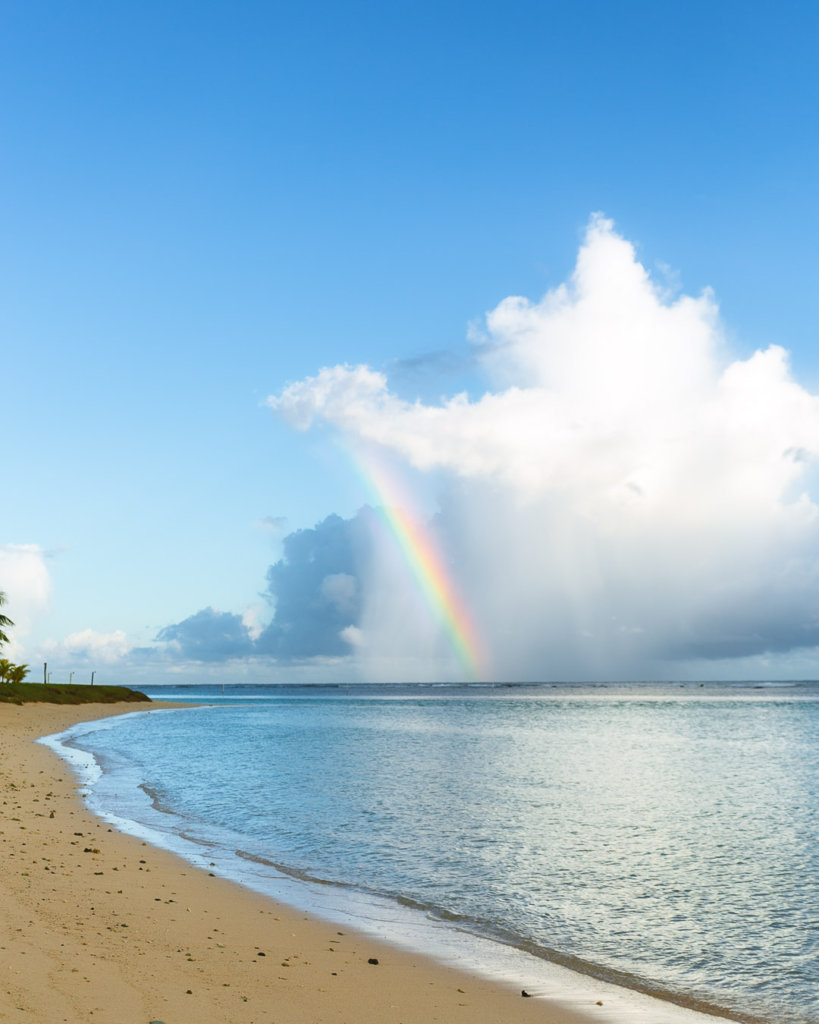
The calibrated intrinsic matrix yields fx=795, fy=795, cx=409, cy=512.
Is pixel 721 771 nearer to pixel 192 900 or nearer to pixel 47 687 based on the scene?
pixel 192 900

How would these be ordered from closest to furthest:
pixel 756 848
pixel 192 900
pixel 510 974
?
pixel 510 974
pixel 192 900
pixel 756 848

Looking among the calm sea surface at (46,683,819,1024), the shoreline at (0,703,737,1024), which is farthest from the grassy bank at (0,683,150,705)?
the shoreline at (0,703,737,1024)

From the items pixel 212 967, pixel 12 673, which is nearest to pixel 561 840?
pixel 212 967

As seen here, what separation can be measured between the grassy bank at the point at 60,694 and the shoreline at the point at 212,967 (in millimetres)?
101831

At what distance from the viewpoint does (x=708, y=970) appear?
13.7m

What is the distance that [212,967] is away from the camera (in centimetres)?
1178

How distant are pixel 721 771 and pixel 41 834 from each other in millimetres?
40977

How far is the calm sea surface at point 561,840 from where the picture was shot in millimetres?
14742

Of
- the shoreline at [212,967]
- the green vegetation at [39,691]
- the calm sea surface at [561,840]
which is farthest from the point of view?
the green vegetation at [39,691]

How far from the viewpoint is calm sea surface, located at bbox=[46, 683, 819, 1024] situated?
14742 millimetres

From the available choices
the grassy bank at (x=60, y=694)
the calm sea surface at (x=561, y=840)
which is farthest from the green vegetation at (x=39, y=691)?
the calm sea surface at (x=561, y=840)

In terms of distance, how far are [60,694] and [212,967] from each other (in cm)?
13666

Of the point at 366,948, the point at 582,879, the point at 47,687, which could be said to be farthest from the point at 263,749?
the point at 47,687

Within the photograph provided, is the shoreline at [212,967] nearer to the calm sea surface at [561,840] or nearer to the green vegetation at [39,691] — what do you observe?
the calm sea surface at [561,840]
